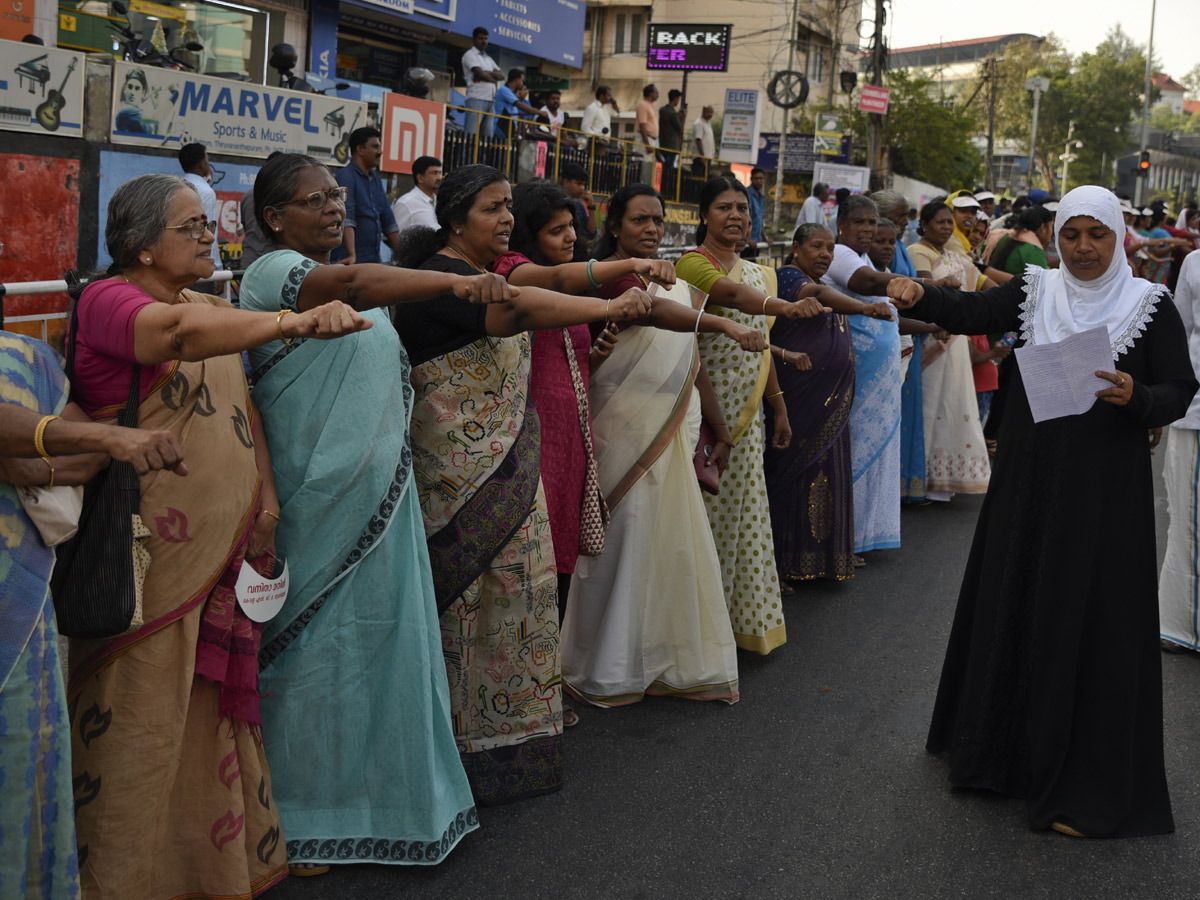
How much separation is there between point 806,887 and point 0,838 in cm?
205

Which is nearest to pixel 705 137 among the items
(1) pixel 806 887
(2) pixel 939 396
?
(2) pixel 939 396

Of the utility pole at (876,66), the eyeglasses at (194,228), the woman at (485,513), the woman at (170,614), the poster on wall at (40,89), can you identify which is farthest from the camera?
the utility pole at (876,66)

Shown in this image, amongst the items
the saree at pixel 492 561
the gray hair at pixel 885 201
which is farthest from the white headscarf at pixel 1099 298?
the gray hair at pixel 885 201

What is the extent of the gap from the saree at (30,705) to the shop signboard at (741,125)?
19.8m

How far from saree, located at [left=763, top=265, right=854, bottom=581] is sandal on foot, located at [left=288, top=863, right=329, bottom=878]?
350 centimetres

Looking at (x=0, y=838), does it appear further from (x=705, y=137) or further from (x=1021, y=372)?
(x=705, y=137)

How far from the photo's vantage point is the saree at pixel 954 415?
27.3 ft

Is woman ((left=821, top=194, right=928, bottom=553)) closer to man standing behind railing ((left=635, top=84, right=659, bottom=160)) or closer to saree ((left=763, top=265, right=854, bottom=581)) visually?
saree ((left=763, top=265, right=854, bottom=581))

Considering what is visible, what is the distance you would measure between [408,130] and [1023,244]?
642 centimetres

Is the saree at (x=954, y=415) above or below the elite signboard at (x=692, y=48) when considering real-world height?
below

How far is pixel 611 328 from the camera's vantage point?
4.36m

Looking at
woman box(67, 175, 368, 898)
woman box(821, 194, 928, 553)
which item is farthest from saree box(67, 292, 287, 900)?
woman box(821, 194, 928, 553)

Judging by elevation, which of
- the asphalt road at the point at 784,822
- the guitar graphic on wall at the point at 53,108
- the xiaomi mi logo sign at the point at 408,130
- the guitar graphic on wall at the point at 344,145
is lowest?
the asphalt road at the point at 784,822

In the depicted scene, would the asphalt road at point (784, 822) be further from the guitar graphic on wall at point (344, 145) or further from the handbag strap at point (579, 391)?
the guitar graphic on wall at point (344, 145)
